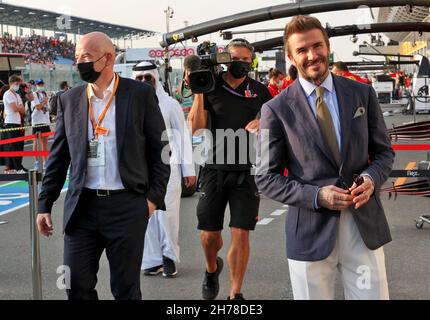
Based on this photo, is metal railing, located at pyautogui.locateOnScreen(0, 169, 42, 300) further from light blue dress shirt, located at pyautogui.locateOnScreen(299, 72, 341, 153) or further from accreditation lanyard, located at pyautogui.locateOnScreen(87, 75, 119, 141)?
light blue dress shirt, located at pyautogui.locateOnScreen(299, 72, 341, 153)

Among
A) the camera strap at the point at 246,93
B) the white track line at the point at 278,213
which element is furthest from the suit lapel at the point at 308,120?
the white track line at the point at 278,213

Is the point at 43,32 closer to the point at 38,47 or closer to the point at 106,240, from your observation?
the point at 38,47

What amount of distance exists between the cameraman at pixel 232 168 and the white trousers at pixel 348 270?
2.15 meters

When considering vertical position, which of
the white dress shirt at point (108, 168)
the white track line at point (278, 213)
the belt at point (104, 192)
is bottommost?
the white track line at point (278, 213)

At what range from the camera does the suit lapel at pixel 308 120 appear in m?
3.21

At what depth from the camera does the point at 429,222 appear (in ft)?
27.4

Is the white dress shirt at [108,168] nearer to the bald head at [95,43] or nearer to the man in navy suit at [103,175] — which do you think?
the man in navy suit at [103,175]

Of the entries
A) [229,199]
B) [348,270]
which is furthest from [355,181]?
[229,199]

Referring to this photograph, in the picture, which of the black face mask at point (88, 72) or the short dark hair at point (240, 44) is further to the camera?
the short dark hair at point (240, 44)

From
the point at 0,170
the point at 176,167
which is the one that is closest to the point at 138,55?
the point at 0,170

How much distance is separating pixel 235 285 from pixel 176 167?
154 cm

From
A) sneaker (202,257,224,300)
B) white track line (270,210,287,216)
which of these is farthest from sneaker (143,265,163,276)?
white track line (270,210,287,216)

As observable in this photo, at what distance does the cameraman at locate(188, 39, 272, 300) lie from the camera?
5461 millimetres
